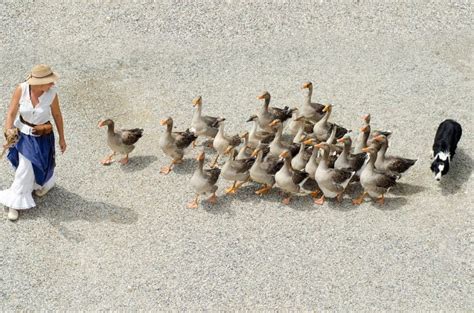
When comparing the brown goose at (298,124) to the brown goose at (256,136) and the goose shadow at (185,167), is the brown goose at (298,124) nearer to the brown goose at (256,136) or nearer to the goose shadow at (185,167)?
the brown goose at (256,136)

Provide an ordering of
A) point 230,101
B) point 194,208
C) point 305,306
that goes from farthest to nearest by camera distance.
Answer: point 230,101
point 194,208
point 305,306

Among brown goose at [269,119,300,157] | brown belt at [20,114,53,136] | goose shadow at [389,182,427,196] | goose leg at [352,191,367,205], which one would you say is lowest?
goose leg at [352,191,367,205]

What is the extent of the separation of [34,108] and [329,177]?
474cm

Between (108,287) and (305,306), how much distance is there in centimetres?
281

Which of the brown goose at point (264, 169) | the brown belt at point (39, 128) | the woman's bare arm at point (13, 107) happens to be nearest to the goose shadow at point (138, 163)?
the brown goose at point (264, 169)

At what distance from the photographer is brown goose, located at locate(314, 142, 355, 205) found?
1041 cm

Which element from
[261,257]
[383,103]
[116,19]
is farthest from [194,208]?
[116,19]

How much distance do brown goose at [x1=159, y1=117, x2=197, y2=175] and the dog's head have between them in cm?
427

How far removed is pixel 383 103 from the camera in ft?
43.5

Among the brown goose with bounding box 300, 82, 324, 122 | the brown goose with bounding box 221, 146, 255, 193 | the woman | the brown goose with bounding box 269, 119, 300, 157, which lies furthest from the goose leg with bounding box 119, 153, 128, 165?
the brown goose with bounding box 300, 82, 324, 122

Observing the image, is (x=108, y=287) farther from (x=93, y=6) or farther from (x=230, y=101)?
(x=93, y=6)

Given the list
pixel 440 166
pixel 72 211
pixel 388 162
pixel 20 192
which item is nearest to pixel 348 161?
pixel 388 162

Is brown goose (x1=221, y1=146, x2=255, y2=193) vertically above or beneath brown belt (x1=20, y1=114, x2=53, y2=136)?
beneath

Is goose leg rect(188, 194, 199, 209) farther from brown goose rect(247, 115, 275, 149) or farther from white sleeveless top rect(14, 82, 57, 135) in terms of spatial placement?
white sleeveless top rect(14, 82, 57, 135)
